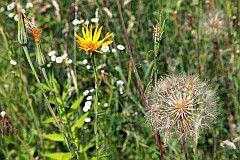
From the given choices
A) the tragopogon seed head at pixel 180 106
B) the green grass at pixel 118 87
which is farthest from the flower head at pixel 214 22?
the tragopogon seed head at pixel 180 106

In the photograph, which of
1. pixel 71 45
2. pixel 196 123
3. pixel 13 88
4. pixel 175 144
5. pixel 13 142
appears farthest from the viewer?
pixel 71 45

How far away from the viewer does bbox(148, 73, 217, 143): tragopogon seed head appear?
67.1 inches

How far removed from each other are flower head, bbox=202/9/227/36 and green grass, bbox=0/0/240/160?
0.09ft

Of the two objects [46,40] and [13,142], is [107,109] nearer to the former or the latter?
[13,142]

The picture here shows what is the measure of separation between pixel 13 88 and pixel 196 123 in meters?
1.50

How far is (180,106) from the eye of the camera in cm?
171

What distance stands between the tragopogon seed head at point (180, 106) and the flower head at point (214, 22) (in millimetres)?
1019

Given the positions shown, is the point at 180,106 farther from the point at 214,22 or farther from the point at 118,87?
the point at 214,22

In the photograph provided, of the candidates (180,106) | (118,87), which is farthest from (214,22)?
(180,106)

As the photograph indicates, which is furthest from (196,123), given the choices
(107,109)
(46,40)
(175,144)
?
(46,40)

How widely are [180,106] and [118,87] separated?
0.91m

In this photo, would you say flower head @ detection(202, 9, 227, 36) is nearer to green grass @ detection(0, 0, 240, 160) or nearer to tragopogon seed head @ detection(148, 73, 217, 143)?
green grass @ detection(0, 0, 240, 160)

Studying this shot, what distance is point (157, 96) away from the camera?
1783 mm

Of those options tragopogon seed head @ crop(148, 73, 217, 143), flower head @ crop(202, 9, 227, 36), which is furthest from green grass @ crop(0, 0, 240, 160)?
tragopogon seed head @ crop(148, 73, 217, 143)
